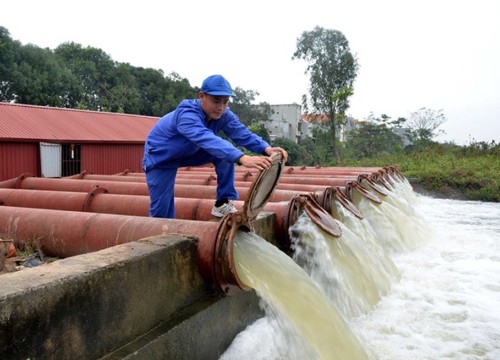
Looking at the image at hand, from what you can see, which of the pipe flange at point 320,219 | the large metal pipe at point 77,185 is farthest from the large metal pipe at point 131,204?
the large metal pipe at point 77,185

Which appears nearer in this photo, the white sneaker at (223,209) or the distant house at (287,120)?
the white sneaker at (223,209)

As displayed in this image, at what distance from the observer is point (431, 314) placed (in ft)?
13.2

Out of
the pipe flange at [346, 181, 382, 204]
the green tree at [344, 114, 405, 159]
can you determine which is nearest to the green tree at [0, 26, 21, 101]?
the green tree at [344, 114, 405, 159]

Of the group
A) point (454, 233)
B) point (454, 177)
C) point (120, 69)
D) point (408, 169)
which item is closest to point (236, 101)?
point (120, 69)

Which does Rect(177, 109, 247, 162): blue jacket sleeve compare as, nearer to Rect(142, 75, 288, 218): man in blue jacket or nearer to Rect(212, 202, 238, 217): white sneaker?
Rect(142, 75, 288, 218): man in blue jacket

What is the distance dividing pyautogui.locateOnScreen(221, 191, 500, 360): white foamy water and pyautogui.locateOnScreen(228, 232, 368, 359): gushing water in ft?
0.43

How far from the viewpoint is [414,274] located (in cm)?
533

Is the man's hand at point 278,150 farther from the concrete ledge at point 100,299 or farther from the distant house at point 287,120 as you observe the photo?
the distant house at point 287,120

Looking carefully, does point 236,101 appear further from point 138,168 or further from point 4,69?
point 138,168

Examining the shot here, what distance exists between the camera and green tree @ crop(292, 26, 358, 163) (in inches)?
1064

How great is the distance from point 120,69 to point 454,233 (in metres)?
36.0

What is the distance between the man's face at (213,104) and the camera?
11.4ft

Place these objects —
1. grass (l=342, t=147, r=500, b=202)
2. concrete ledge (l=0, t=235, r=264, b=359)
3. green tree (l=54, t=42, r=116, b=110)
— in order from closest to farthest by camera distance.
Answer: concrete ledge (l=0, t=235, r=264, b=359)
grass (l=342, t=147, r=500, b=202)
green tree (l=54, t=42, r=116, b=110)

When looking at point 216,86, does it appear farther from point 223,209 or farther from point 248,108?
point 248,108
